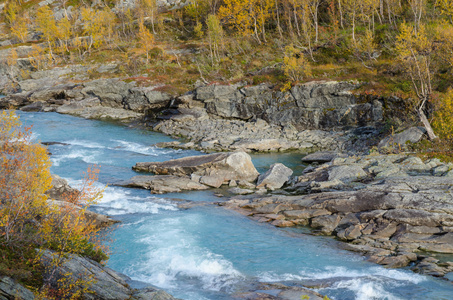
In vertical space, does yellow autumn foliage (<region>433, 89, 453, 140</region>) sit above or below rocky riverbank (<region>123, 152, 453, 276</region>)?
above

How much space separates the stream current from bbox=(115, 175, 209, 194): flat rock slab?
0.82 m

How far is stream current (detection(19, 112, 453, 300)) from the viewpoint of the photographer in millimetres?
14992

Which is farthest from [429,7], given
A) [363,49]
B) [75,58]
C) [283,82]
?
[75,58]

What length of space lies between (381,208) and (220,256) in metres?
11.4

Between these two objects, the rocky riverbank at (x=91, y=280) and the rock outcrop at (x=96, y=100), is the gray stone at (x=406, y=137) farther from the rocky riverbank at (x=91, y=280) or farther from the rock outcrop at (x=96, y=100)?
the rock outcrop at (x=96, y=100)

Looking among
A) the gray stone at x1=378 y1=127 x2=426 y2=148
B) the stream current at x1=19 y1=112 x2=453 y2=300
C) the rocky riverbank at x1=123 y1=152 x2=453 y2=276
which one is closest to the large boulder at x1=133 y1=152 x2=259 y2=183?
Answer: the rocky riverbank at x1=123 y1=152 x2=453 y2=276

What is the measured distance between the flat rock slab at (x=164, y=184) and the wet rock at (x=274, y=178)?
5271mm

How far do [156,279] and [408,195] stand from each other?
54.9 feet

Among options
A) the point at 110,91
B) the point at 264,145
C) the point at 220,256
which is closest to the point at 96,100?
the point at 110,91

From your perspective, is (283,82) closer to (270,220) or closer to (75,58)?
(270,220)

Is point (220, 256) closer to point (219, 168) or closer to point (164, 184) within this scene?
point (164, 184)

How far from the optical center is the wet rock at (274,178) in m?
30.1

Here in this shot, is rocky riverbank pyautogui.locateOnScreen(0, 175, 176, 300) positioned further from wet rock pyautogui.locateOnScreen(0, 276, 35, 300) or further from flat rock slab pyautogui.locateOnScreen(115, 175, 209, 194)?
flat rock slab pyautogui.locateOnScreen(115, 175, 209, 194)

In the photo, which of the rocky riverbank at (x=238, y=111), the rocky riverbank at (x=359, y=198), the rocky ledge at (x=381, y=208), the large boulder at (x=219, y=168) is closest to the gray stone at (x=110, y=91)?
the rocky riverbank at (x=238, y=111)
